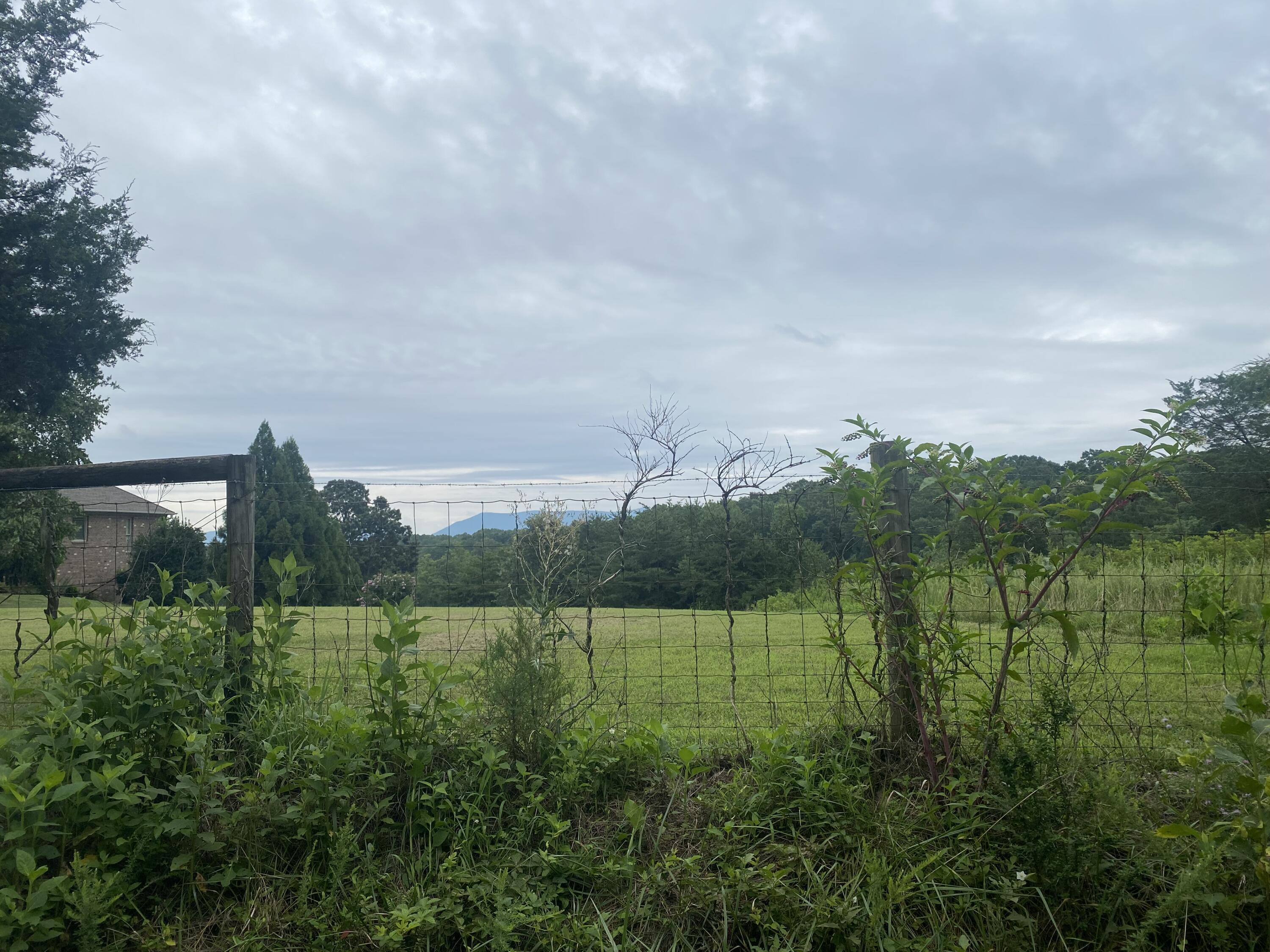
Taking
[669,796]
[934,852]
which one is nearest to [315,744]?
[669,796]

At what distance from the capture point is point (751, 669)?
7.34 metres

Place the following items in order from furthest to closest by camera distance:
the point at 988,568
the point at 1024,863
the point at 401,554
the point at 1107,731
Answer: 1. the point at 401,554
2. the point at 1107,731
3. the point at 988,568
4. the point at 1024,863

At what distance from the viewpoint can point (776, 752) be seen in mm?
3529

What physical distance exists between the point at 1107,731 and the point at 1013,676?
1.53m

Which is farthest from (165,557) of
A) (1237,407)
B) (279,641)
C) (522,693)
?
(1237,407)

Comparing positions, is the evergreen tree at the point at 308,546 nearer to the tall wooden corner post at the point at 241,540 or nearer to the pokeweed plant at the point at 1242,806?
the tall wooden corner post at the point at 241,540

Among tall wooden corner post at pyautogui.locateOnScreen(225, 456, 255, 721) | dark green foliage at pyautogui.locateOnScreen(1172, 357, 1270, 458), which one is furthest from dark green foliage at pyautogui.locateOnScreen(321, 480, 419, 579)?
dark green foliage at pyautogui.locateOnScreen(1172, 357, 1270, 458)

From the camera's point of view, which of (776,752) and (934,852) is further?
(776,752)

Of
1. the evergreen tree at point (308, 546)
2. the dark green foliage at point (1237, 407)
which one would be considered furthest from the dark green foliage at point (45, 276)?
the dark green foliage at point (1237, 407)

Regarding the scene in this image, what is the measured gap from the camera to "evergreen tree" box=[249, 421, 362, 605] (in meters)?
5.27

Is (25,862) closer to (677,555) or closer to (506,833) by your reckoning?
(506,833)

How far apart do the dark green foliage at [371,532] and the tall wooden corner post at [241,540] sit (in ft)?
1.73

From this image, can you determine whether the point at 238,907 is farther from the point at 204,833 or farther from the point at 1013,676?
the point at 1013,676

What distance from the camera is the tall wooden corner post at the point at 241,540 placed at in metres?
4.29
